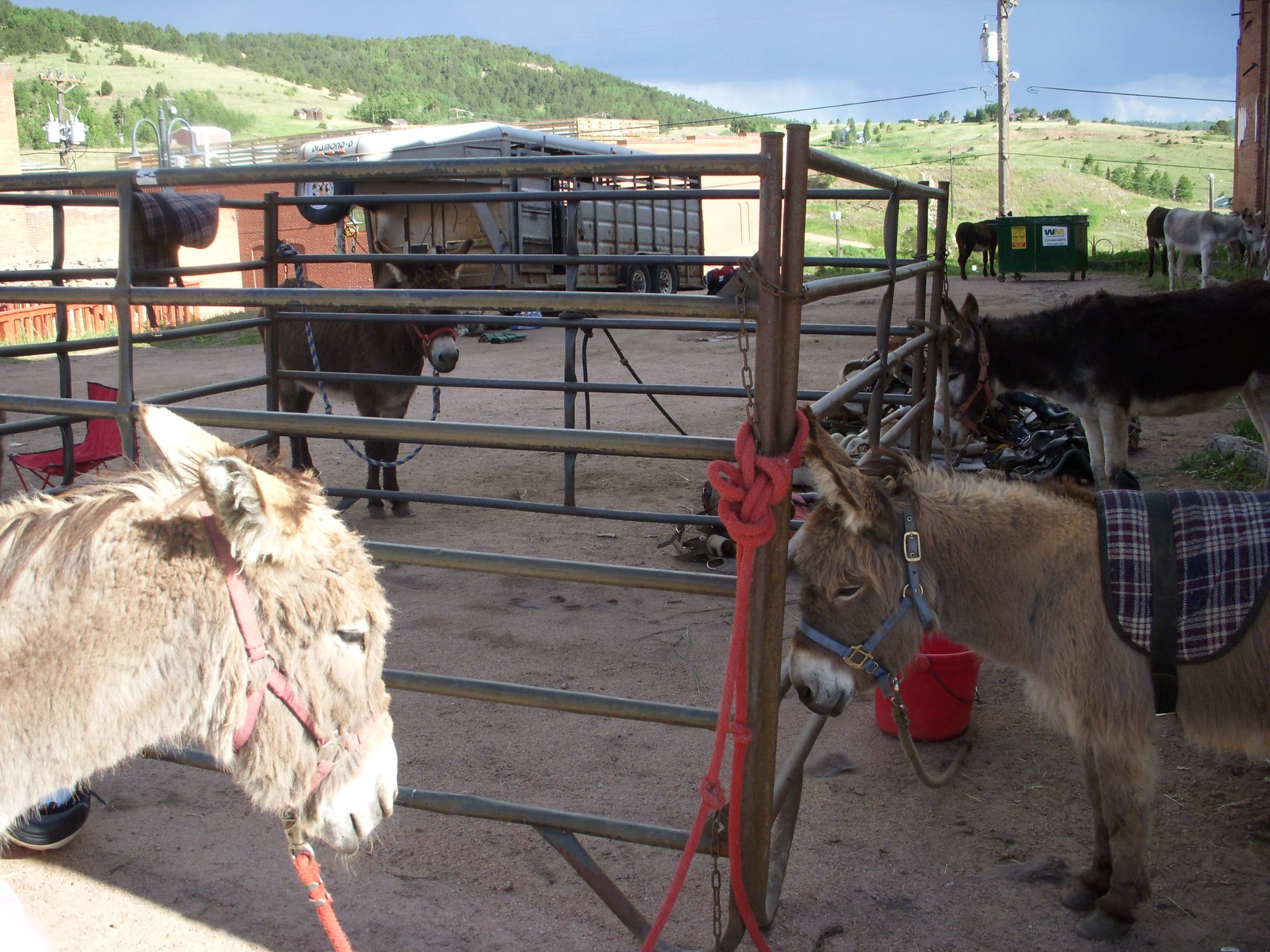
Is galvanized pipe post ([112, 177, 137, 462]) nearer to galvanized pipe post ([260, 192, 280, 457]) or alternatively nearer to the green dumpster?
galvanized pipe post ([260, 192, 280, 457])

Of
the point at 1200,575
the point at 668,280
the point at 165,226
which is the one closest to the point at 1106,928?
the point at 1200,575

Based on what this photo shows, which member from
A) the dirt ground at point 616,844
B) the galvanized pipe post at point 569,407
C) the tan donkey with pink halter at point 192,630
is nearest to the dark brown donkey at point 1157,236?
the galvanized pipe post at point 569,407

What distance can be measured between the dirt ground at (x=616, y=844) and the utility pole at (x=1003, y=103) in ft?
86.6

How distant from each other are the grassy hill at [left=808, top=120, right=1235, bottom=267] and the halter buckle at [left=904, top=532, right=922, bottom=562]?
80.2 feet

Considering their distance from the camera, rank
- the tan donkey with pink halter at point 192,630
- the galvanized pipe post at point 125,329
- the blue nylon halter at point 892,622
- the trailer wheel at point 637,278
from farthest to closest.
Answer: the trailer wheel at point 637,278, the galvanized pipe post at point 125,329, the blue nylon halter at point 892,622, the tan donkey with pink halter at point 192,630

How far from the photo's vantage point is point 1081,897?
246 centimetres

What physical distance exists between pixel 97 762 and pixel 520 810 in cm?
105

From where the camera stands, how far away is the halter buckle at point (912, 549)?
2.31m

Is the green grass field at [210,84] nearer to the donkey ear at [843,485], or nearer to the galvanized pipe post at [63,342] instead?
the galvanized pipe post at [63,342]

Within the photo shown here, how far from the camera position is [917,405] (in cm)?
400

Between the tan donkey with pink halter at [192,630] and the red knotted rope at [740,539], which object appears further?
the red knotted rope at [740,539]

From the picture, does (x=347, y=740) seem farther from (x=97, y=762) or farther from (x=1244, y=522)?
(x=1244, y=522)

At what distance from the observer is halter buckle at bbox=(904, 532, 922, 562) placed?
231cm

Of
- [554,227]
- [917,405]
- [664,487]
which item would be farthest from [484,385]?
[554,227]
